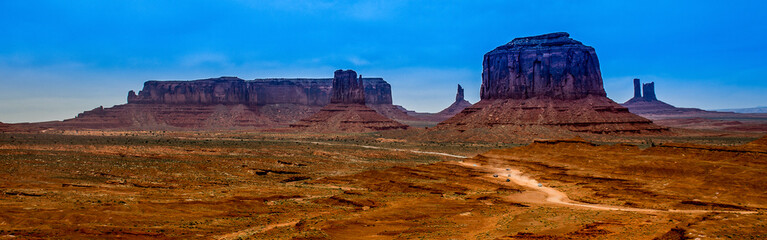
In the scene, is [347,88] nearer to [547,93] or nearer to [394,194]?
[547,93]

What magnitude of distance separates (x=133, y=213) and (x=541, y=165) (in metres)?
35.7

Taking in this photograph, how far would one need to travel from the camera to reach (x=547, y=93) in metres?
110


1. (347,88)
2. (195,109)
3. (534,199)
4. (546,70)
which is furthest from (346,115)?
(534,199)

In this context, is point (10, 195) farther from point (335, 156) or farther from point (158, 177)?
point (335, 156)

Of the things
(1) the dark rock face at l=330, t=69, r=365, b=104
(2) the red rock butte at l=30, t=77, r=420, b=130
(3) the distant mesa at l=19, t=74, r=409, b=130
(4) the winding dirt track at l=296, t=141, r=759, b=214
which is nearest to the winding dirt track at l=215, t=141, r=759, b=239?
(4) the winding dirt track at l=296, t=141, r=759, b=214

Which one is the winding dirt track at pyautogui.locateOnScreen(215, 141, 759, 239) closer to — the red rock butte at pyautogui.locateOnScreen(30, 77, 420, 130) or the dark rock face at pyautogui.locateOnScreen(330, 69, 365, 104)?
the dark rock face at pyautogui.locateOnScreen(330, 69, 365, 104)

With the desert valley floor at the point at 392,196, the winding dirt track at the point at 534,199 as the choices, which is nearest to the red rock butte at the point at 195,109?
the winding dirt track at the point at 534,199

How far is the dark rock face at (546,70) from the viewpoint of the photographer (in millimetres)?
108625

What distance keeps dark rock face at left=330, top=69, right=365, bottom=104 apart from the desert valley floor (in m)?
100

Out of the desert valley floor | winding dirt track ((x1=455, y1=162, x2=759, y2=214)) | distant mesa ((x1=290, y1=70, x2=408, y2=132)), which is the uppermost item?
distant mesa ((x1=290, y1=70, x2=408, y2=132))

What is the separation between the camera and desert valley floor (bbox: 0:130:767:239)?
20.1 m

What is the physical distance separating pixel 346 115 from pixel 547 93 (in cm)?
5107

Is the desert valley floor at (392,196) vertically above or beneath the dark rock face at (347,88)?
beneath

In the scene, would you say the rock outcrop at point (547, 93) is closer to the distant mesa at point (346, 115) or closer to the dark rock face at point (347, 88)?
the distant mesa at point (346, 115)
